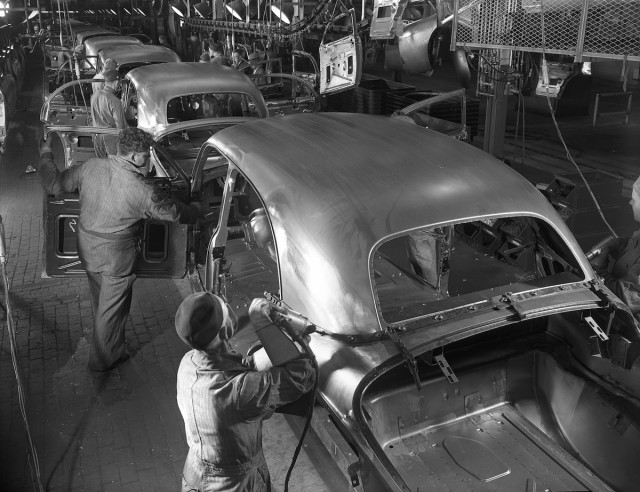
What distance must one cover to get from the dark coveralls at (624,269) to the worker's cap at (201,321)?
244 cm

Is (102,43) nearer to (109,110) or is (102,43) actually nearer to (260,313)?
(109,110)

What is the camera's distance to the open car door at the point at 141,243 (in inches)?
185

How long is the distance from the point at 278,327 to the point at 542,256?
184 cm

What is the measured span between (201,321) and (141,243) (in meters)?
2.50

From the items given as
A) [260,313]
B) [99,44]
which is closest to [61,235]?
[260,313]

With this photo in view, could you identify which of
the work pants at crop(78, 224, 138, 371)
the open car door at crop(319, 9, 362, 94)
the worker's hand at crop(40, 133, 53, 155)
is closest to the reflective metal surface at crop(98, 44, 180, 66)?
the open car door at crop(319, 9, 362, 94)

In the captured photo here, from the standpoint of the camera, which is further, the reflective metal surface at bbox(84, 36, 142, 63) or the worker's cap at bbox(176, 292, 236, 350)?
the reflective metal surface at bbox(84, 36, 142, 63)

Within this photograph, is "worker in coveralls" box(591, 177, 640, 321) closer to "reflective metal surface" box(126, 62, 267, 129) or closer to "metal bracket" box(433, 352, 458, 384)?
"metal bracket" box(433, 352, 458, 384)

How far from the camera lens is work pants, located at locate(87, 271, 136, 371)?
14.9 ft

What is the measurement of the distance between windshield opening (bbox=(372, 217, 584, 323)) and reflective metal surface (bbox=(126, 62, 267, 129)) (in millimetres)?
3128

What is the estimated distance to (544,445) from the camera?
3371mm

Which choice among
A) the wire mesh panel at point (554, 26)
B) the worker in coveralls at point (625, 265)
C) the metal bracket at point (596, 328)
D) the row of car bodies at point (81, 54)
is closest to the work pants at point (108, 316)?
the metal bracket at point (596, 328)

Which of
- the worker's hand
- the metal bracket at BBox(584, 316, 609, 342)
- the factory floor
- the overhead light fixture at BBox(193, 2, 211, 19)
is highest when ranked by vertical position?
the overhead light fixture at BBox(193, 2, 211, 19)

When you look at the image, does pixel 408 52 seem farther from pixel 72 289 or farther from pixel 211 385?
pixel 211 385
